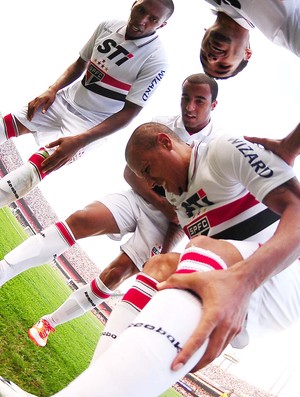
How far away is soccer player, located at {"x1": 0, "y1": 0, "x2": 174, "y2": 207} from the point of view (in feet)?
7.63

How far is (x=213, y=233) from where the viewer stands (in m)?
1.39

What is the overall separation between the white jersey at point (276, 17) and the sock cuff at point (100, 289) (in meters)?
1.54

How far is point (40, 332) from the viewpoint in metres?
2.14

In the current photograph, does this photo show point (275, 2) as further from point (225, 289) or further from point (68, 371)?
point (68, 371)

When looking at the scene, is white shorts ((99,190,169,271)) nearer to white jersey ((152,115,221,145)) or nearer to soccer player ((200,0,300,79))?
white jersey ((152,115,221,145))

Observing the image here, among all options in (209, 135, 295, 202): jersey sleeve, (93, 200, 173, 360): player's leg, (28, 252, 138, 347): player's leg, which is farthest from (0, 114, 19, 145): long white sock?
(209, 135, 295, 202): jersey sleeve

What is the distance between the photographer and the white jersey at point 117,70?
99.2 inches

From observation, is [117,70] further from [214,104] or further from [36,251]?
[36,251]

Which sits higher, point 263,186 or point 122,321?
point 263,186

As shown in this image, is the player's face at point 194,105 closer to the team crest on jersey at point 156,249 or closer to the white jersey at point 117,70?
the white jersey at point 117,70

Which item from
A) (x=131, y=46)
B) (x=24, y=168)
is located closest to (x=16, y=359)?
(x=24, y=168)

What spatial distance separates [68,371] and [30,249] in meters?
0.83

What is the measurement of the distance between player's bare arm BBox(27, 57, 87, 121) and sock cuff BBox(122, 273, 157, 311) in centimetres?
157

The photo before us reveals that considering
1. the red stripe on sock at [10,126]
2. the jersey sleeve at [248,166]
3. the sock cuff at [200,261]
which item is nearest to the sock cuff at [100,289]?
the red stripe on sock at [10,126]
